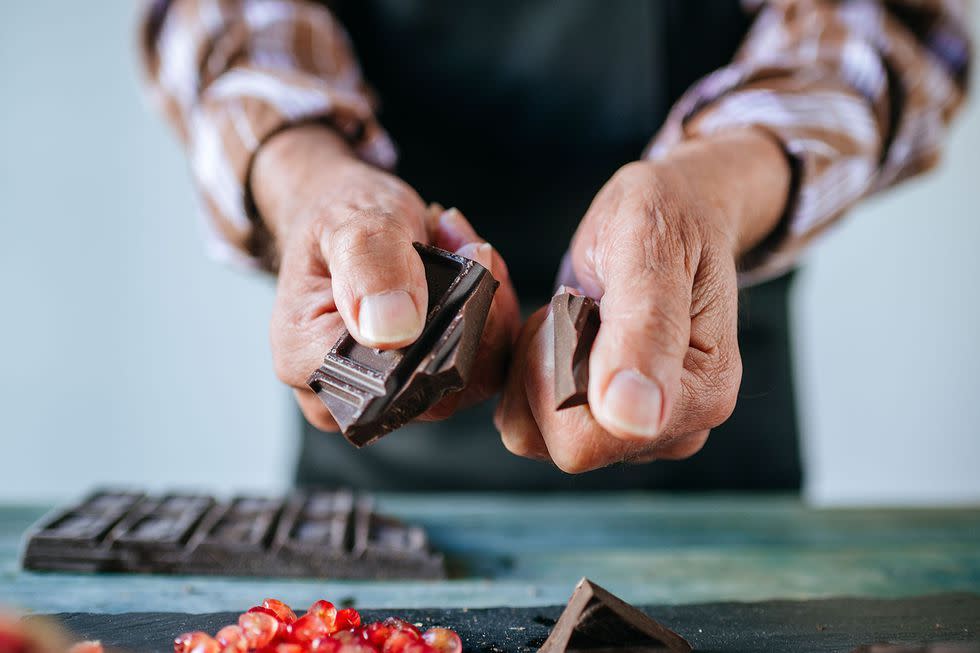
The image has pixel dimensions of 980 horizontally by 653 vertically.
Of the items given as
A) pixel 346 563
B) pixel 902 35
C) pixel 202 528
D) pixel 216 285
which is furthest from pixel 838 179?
pixel 216 285

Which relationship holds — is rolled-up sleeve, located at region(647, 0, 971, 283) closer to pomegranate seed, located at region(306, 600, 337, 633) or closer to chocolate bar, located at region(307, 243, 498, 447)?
chocolate bar, located at region(307, 243, 498, 447)

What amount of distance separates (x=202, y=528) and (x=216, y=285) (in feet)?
7.48

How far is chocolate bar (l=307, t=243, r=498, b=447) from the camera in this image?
90 centimetres

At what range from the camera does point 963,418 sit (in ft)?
12.3

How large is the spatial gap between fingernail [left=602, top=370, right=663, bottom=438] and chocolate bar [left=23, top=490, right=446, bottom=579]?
1.96 feet

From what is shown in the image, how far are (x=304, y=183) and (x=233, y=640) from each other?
740 mm

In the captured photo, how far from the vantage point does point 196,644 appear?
951mm

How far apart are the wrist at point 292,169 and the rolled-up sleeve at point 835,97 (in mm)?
631

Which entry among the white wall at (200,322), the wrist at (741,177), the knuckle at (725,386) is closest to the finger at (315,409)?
the knuckle at (725,386)

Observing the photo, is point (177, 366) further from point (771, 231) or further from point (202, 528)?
point (771, 231)

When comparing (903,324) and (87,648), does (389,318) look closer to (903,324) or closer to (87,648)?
(87,648)

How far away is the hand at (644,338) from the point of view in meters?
0.87

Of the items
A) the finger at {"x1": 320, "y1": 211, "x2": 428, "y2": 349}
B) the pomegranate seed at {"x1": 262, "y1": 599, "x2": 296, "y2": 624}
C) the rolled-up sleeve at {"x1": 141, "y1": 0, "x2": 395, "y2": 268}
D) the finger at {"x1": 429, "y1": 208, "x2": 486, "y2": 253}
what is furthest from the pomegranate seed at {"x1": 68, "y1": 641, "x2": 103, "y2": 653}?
the rolled-up sleeve at {"x1": 141, "y1": 0, "x2": 395, "y2": 268}

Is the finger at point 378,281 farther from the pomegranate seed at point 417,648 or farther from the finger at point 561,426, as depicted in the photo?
the pomegranate seed at point 417,648
